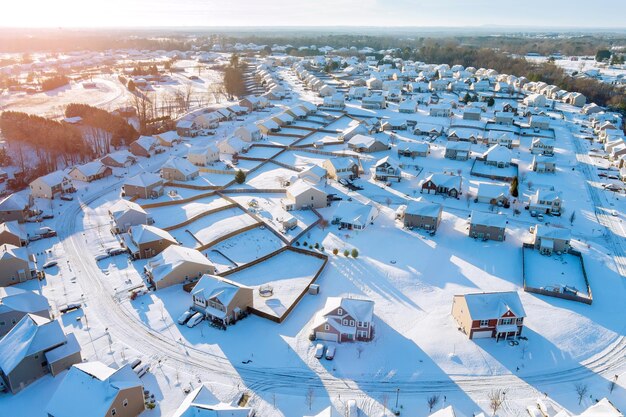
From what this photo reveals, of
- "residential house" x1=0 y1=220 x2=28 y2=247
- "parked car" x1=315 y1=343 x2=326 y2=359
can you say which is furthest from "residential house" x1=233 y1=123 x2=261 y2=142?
"parked car" x1=315 y1=343 x2=326 y2=359

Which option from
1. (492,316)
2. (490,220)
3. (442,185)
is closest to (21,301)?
(492,316)

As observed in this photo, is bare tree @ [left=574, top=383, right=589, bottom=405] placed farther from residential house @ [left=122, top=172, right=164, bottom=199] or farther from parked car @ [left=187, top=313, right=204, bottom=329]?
residential house @ [left=122, top=172, right=164, bottom=199]

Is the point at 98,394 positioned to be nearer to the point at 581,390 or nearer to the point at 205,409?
the point at 205,409

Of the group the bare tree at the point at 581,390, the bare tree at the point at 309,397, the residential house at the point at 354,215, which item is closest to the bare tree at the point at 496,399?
the bare tree at the point at 581,390

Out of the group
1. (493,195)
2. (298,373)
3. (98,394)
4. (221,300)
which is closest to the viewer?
(98,394)

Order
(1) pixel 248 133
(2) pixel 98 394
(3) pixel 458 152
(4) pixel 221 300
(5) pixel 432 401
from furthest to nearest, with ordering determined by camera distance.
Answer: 1. (1) pixel 248 133
2. (3) pixel 458 152
3. (4) pixel 221 300
4. (5) pixel 432 401
5. (2) pixel 98 394

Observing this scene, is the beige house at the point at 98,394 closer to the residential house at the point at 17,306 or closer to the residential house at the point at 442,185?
the residential house at the point at 17,306

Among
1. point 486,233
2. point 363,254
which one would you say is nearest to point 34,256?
point 363,254
